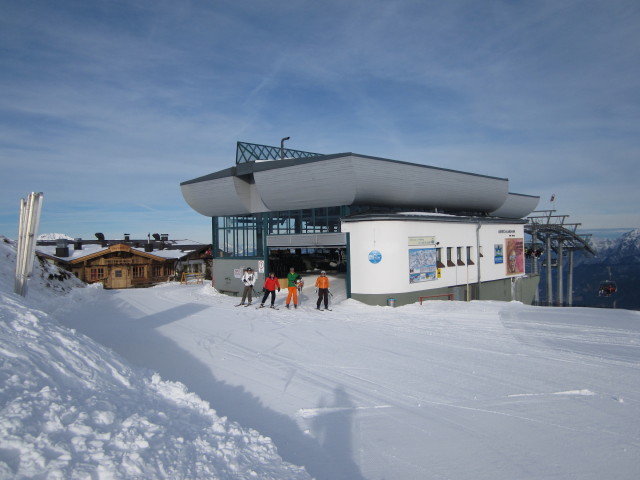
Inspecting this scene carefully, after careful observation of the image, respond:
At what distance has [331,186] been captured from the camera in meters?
17.8

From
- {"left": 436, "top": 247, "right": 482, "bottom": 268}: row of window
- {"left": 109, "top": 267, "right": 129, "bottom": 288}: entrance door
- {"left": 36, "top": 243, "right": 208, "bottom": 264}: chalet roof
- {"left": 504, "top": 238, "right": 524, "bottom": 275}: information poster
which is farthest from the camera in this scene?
{"left": 109, "top": 267, "right": 129, "bottom": 288}: entrance door

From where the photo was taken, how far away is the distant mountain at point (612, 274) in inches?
3450

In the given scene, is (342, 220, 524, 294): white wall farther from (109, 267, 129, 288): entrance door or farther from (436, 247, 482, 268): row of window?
(109, 267, 129, 288): entrance door

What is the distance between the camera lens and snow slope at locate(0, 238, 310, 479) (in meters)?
3.05

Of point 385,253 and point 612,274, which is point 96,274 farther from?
point 612,274

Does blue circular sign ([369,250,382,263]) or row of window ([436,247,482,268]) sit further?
row of window ([436,247,482,268])

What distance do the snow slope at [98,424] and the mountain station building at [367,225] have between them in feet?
39.1

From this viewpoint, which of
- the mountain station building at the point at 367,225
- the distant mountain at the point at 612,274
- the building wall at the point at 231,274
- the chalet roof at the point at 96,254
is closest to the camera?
the mountain station building at the point at 367,225

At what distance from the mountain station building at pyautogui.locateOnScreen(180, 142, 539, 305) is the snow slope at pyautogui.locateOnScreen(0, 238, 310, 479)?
11904 mm

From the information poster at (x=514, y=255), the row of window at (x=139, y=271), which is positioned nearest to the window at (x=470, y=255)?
the information poster at (x=514, y=255)

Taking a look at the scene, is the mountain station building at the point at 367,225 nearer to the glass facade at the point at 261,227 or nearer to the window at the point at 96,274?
the glass facade at the point at 261,227

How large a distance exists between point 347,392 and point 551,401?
115 inches

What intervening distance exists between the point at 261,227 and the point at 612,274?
111 metres

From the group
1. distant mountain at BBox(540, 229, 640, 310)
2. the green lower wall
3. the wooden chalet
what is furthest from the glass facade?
distant mountain at BBox(540, 229, 640, 310)
